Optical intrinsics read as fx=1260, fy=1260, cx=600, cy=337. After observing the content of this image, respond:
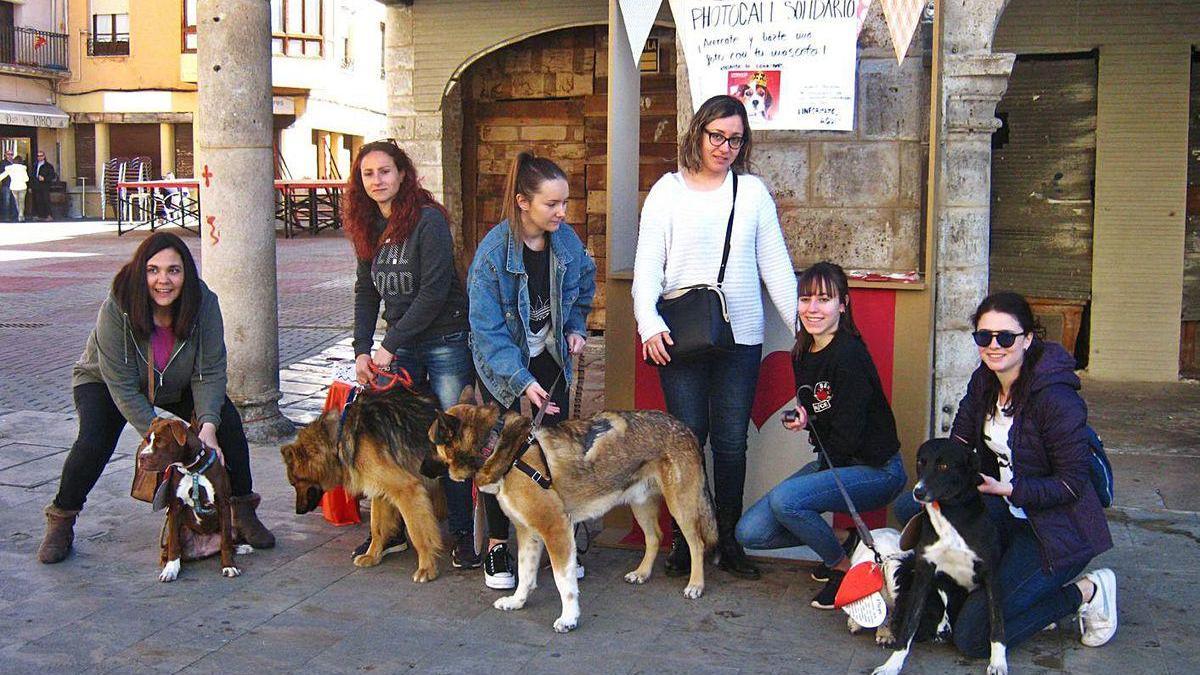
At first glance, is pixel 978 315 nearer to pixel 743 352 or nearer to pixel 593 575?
pixel 743 352

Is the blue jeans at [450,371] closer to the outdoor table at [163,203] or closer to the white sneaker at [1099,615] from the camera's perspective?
the white sneaker at [1099,615]

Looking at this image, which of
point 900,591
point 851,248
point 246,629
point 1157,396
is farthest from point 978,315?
point 1157,396

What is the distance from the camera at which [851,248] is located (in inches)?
240

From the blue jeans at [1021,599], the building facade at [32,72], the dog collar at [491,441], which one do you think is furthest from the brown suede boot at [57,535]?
the building facade at [32,72]

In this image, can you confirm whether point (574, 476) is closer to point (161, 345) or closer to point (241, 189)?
point (161, 345)

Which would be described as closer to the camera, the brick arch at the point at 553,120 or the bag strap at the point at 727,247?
the bag strap at the point at 727,247

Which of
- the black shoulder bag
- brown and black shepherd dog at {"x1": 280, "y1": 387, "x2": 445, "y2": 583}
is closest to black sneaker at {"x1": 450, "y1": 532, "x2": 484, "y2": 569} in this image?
brown and black shepherd dog at {"x1": 280, "y1": 387, "x2": 445, "y2": 583}

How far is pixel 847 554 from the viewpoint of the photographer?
17.3ft

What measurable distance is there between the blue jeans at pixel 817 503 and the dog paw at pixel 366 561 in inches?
66.9

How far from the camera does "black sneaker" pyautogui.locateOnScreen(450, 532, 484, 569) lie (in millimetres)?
5582

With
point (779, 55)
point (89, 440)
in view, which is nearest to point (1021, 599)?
point (779, 55)

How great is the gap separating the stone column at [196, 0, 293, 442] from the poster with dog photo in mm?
3488

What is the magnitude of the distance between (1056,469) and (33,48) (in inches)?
1683

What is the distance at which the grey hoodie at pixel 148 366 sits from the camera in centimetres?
550
